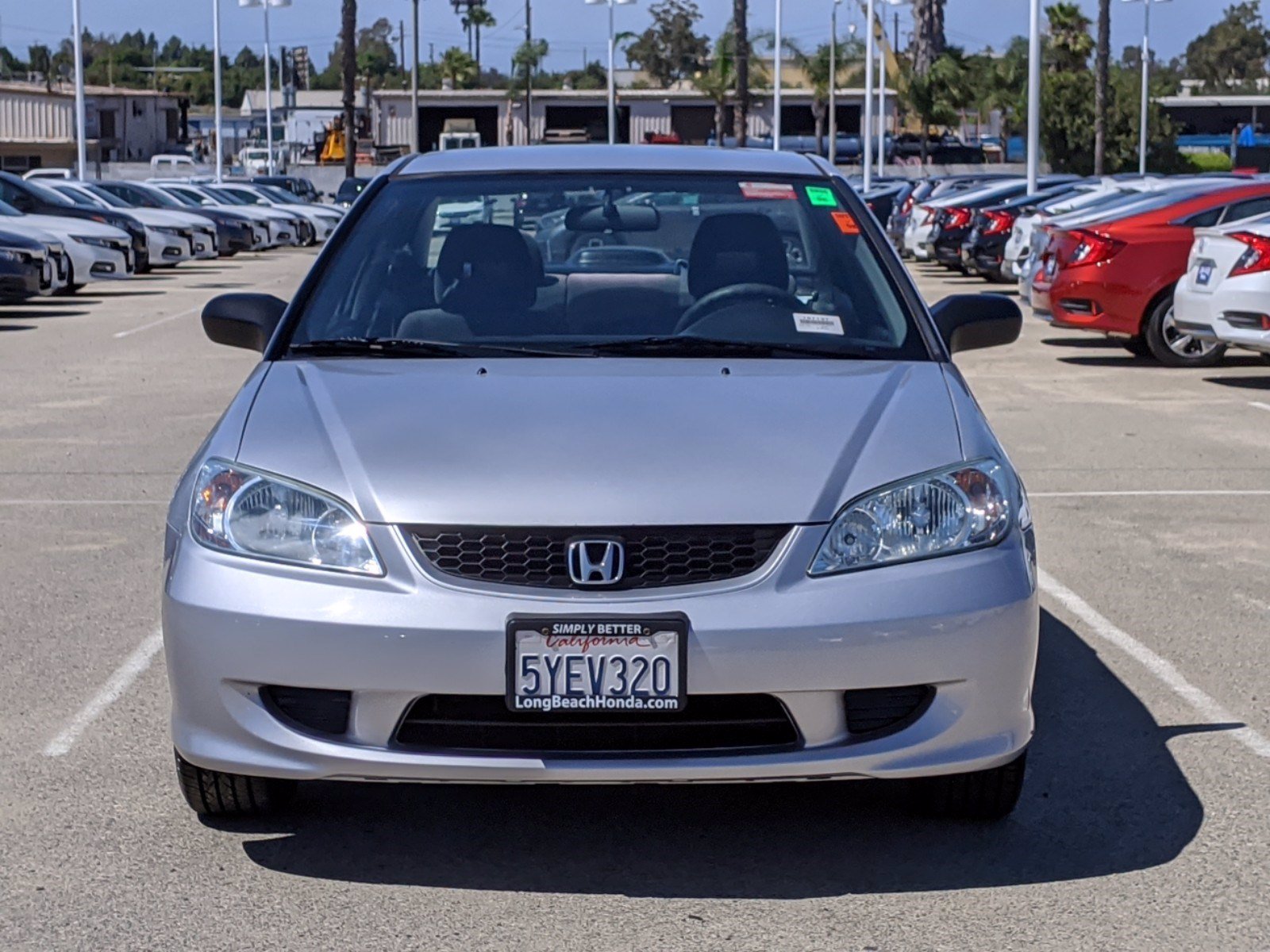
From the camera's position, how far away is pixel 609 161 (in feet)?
18.7

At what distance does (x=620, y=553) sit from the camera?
3908mm

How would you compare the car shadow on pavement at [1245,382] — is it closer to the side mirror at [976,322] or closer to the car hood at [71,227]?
the side mirror at [976,322]

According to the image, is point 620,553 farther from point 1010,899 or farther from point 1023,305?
point 1023,305

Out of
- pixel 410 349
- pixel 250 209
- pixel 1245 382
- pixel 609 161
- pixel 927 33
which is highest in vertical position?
pixel 927 33

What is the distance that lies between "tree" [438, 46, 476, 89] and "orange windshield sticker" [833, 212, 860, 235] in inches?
4602

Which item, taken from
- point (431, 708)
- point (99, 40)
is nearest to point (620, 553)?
point (431, 708)

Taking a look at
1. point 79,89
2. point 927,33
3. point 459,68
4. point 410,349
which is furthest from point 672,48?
point 410,349

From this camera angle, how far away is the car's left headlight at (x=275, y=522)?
3980 millimetres

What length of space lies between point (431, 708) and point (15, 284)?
18507 mm

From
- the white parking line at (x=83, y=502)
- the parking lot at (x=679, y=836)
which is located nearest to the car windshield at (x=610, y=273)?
the parking lot at (x=679, y=836)

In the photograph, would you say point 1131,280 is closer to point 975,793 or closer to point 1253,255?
point 1253,255

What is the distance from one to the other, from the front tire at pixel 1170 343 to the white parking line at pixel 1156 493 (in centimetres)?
645

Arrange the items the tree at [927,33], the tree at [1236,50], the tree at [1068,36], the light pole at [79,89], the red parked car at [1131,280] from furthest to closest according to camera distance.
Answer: the tree at [1236,50]
the tree at [927,33]
the tree at [1068,36]
the light pole at [79,89]
the red parked car at [1131,280]

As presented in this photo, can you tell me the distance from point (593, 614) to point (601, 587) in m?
0.07
